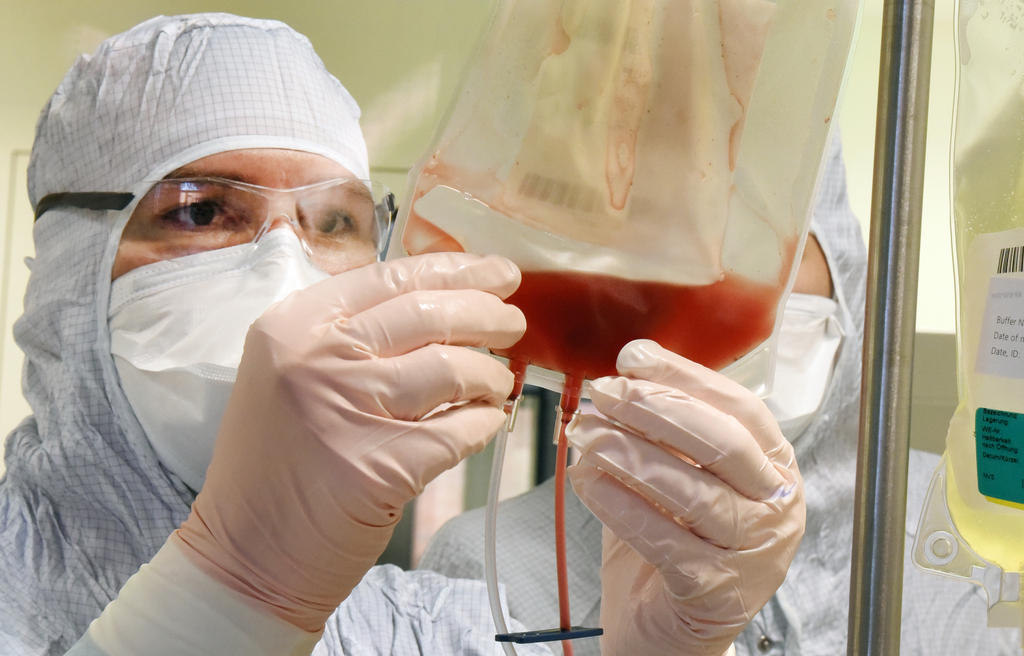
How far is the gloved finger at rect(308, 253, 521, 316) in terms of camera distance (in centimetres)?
54

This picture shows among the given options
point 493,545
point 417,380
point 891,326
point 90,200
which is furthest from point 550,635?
point 90,200

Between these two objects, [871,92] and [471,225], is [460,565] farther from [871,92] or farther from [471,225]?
[871,92]

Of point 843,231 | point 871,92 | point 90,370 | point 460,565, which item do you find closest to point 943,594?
point 843,231

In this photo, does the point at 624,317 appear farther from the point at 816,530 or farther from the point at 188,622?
the point at 816,530

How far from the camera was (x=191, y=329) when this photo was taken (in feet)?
3.33

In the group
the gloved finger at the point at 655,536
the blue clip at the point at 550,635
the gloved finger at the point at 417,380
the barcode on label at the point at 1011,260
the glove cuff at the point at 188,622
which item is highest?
the barcode on label at the point at 1011,260

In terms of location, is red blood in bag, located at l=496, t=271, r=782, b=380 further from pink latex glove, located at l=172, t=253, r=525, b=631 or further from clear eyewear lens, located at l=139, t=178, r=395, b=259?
clear eyewear lens, located at l=139, t=178, r=395, b=259

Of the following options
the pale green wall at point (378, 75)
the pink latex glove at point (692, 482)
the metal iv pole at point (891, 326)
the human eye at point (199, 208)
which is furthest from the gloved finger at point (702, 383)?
the pale green wall at point (378, 75)

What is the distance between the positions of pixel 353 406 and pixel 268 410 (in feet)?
0.21

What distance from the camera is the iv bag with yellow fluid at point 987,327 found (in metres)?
0.50

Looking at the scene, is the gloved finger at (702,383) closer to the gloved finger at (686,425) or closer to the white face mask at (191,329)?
the gloved finger at (686,425)

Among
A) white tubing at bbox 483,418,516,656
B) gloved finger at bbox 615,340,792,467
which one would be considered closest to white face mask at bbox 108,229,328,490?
white tubing at bbox 483,418,516,656

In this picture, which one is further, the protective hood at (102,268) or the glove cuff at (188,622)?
the protective hood at (102,268)

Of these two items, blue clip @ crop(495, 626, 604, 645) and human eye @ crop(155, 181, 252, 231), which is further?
human eye @ crop(155, 181, 252, 231)
